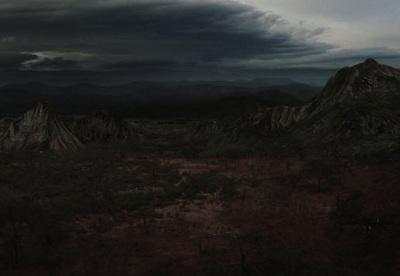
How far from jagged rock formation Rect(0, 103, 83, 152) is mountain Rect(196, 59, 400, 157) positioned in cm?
1508

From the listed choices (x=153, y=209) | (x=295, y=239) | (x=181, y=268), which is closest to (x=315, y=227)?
(x=295, y=239)

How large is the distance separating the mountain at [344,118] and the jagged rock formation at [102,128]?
48.5ft

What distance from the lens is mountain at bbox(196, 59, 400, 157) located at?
27.0 metres

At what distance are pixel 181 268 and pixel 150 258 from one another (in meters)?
1.28

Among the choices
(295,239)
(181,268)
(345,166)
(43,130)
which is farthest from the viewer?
(43,130)

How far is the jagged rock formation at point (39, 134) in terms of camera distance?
113ft

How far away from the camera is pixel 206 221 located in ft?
43.5

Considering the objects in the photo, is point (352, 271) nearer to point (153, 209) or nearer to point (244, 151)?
point (153, 209)

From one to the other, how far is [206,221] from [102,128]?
3711 centimetres

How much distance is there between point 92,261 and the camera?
9508mm

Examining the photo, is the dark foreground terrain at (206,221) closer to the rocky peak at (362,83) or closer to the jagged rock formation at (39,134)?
the jagged rock formation at (39,134)

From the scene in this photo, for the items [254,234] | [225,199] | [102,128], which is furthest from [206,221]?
[102,128]

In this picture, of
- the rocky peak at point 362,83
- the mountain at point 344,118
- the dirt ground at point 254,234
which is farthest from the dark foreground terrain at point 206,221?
the rocky peak at point 362,83

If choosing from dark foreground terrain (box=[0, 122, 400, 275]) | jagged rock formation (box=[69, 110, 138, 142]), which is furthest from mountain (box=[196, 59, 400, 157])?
jagged rock formation (box=[69, 110, 138, 142])
